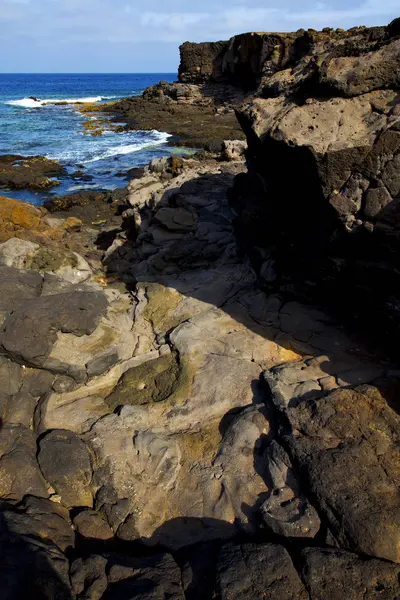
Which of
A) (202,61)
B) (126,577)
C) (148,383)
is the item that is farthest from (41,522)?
(202,61)

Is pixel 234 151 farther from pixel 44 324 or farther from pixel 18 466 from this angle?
pixel 18 466

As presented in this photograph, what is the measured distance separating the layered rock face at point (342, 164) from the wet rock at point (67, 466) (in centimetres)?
386

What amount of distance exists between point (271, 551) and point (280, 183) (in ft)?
15.6

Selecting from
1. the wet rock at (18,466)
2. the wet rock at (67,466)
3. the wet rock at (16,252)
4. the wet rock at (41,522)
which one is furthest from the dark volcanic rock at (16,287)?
the wet rock at (41,522)

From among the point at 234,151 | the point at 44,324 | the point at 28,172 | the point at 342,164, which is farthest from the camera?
the point at 28,172

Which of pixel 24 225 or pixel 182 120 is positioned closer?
pixel 24 225

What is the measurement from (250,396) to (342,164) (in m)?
3.06

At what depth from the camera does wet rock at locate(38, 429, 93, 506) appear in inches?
196

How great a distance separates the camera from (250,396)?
5.78 meters

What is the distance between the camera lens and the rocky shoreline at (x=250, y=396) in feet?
12.5

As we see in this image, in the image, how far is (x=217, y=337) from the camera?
6.74m

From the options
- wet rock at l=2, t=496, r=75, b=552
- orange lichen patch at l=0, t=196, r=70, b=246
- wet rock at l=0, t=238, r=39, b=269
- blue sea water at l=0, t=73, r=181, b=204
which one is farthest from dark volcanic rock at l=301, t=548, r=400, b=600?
blue sea water at l=0, t=73, r=181, b=204

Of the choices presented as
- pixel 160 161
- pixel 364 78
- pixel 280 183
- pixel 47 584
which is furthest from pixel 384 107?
pixel 160 161

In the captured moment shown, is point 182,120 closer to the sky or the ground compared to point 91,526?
closer to the sky
